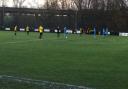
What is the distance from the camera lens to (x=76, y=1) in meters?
104

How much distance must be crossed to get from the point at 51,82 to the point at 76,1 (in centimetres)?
9113

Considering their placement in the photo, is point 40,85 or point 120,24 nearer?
point 40,85

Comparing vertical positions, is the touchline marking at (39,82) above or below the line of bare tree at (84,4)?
below

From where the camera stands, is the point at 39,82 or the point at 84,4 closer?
the point at 39,82

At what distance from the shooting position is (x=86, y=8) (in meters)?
100

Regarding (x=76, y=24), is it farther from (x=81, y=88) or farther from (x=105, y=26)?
(x=81, y=88)

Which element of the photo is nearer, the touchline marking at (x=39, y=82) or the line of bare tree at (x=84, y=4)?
the touchline marking at (x=39, y=82)

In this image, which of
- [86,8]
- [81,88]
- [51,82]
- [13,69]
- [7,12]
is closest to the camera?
[81,88]

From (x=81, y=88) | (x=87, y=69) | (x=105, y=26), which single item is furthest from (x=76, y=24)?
(x=81, y=88)

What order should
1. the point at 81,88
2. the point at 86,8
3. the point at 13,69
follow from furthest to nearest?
the point at 86,8
the point at 13,69
the point at 81,88

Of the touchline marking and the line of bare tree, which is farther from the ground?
the line of bare tree

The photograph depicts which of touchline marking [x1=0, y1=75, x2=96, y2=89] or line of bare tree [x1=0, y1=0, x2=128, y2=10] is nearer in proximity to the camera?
touchline marking [x1=0, y1=75, x2=96, y2=89]

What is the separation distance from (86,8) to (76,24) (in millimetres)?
6877

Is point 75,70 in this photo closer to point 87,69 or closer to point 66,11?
point 87,69
